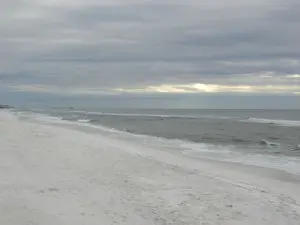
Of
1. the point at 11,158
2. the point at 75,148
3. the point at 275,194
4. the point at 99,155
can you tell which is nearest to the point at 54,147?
the point at 75,148

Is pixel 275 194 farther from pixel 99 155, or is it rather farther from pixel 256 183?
pixel 99 155

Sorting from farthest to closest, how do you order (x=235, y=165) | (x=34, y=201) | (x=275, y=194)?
(x=235, y=165) → (x=275, y=194) → (x=34, y=201)

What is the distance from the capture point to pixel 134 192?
373 inches

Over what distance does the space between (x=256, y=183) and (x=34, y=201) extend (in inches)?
247

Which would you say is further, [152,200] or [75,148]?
[75,148]

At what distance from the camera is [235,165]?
15.5 meters

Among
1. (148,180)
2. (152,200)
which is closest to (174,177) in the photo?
(148,180)

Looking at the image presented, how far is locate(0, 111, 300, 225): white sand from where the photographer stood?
756 cm

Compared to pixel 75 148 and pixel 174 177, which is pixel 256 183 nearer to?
pixel 174 177

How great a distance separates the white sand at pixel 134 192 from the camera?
7.56 meters

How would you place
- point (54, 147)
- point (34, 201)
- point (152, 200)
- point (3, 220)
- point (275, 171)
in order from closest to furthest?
point (3, 220)
point (34, 201)
point (152, 200)
point (275, 171)
point (54, 147)

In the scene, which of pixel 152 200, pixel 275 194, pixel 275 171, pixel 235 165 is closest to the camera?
pixel 152 200

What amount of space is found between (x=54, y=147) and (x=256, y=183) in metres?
8.12

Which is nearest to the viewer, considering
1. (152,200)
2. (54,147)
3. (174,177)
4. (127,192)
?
(152,200)
